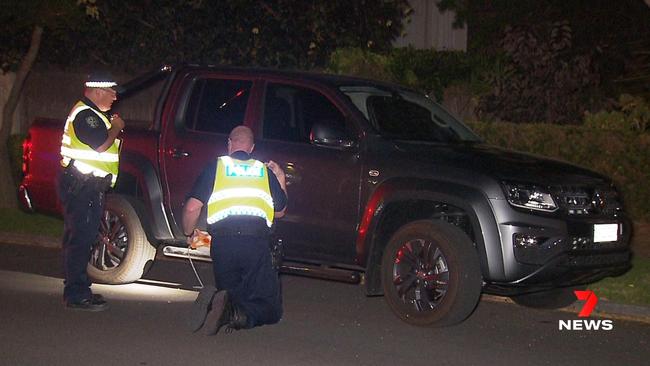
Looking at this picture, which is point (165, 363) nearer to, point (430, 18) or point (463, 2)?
point (463, 2)

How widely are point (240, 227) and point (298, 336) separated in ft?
3.63

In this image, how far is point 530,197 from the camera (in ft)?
27.8

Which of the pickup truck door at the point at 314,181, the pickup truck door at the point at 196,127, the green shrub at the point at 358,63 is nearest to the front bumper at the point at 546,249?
the pickup truck door at the point at 314,181

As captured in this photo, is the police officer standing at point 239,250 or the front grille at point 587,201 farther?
the front grille at point 587,201

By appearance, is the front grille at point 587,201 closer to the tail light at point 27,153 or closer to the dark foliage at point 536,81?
the tail light at point 27,153

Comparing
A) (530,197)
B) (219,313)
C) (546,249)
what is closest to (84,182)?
(219,313)

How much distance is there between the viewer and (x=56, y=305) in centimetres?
935

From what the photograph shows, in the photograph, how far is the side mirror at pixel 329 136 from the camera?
8.99m

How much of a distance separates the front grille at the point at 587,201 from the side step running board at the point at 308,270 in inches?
65.0

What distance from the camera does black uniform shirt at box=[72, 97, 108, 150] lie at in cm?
905

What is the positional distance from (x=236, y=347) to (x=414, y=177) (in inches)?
75.1

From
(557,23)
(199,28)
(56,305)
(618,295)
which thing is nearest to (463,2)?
(557,23)

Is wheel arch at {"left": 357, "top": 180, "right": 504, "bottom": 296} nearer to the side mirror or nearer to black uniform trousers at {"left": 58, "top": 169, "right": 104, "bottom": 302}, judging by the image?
the side mirror

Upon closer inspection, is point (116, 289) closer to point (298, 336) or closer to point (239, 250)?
point (298, 336)
